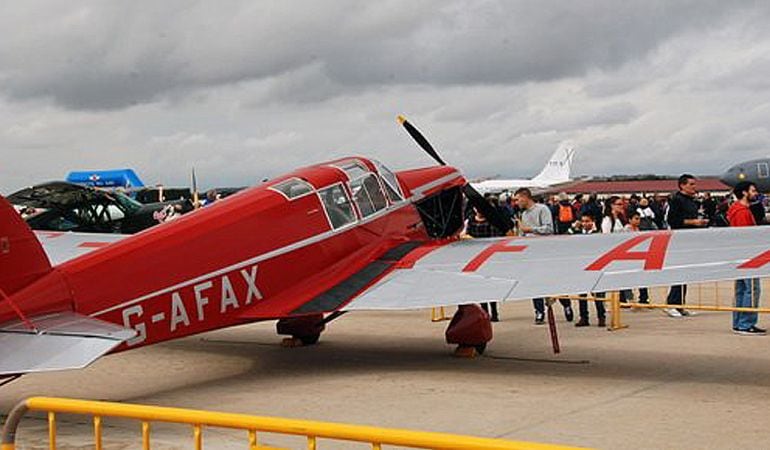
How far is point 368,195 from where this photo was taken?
10.6 metres

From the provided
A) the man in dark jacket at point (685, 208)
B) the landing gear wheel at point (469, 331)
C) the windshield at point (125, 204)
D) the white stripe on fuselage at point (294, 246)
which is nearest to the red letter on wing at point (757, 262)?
the landing gear wheel at point (469, 331)

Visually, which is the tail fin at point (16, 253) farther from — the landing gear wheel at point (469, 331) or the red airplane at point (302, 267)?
the landing gear wheel at point (469, 331)

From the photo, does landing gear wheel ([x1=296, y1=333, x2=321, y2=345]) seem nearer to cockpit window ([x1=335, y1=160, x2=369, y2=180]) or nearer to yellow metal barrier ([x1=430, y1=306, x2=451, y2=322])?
cockpit window ([x1=335, y1=160, x2=369, y2=180])

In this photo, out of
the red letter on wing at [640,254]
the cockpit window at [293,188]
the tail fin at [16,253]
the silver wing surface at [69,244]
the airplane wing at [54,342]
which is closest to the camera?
the airplane wing at [54,342]

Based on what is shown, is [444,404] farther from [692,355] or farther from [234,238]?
[692,355]

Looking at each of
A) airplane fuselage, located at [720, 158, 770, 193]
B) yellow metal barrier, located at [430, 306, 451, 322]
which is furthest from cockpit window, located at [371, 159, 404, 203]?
airplane fuselage, located at [720, 158, 770, 193]

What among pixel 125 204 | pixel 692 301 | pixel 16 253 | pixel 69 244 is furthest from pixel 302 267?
pixel 125 204

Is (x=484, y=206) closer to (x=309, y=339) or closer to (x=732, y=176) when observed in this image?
(x=309, y=339)

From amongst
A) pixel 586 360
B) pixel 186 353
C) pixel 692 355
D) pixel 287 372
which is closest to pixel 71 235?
pixel 186 353

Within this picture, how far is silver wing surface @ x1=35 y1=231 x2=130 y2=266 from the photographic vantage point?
485 inches

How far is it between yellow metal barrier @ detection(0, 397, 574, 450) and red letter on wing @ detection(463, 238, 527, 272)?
18.3 feet

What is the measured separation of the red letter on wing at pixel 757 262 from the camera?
8095 millimetres

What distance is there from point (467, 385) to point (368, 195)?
2757mm

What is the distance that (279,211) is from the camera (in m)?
9.45
